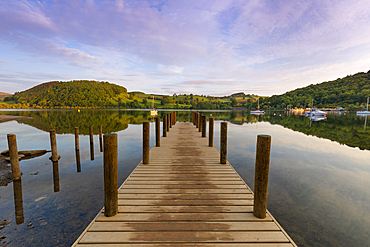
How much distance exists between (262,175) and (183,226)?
1.88 meters

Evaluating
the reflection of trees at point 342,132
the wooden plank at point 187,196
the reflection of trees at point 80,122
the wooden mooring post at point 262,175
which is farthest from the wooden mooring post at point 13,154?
the reflection of trees at point 342,132

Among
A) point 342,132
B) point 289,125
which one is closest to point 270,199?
point 342,132

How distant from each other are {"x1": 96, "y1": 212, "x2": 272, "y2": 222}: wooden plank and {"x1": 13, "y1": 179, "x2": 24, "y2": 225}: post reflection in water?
3707 millimetres

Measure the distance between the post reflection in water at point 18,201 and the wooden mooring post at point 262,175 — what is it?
658cm

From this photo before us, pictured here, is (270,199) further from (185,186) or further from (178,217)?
(178,217)

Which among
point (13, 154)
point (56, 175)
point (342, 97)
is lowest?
point (56, 175)

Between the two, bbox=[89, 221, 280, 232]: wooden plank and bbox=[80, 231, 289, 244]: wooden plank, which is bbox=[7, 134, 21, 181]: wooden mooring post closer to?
bbox=[89, 221, 280, 232]: wooden plank

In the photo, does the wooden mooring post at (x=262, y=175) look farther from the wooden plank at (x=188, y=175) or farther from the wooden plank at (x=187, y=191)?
the wooden plank at (x=188, y=175)

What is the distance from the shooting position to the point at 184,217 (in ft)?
11.5

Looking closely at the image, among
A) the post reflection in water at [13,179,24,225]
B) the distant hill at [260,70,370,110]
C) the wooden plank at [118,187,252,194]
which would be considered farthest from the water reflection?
the distant hill at [260,70,370,110]

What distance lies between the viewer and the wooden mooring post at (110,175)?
3.44 meters

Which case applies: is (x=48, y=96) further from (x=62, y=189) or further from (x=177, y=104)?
(x=62, y=189)

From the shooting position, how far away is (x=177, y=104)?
168250 millimetres

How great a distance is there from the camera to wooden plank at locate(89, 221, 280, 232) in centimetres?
316
